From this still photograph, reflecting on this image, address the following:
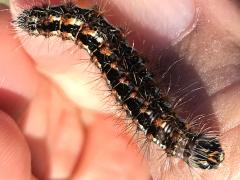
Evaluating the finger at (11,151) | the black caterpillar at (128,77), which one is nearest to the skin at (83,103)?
the finger at (11,151)

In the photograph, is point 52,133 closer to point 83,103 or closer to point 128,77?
point 83,103

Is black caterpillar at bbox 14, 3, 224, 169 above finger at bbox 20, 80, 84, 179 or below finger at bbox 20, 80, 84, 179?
above

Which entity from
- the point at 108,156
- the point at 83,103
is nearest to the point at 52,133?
the point at 83,103

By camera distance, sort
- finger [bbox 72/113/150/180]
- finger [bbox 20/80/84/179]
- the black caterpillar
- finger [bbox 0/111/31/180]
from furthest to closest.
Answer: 1. finger [bbox 72/113/150/180]
2. finger [bbox 20/80/84/179]
3. finger [bbox 0/111/31/180]
4. the black caterpillar

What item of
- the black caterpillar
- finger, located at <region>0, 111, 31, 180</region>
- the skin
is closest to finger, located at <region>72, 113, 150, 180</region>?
the skin

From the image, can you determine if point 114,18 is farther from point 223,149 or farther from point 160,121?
point 223,149

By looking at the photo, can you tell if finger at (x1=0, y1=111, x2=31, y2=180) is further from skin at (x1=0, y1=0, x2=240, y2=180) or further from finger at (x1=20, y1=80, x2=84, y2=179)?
finger at (x1=20, y1=80, x2=84, y2=179)

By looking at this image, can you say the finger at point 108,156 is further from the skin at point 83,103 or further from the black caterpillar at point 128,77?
the black caterpillar at point 128,77
